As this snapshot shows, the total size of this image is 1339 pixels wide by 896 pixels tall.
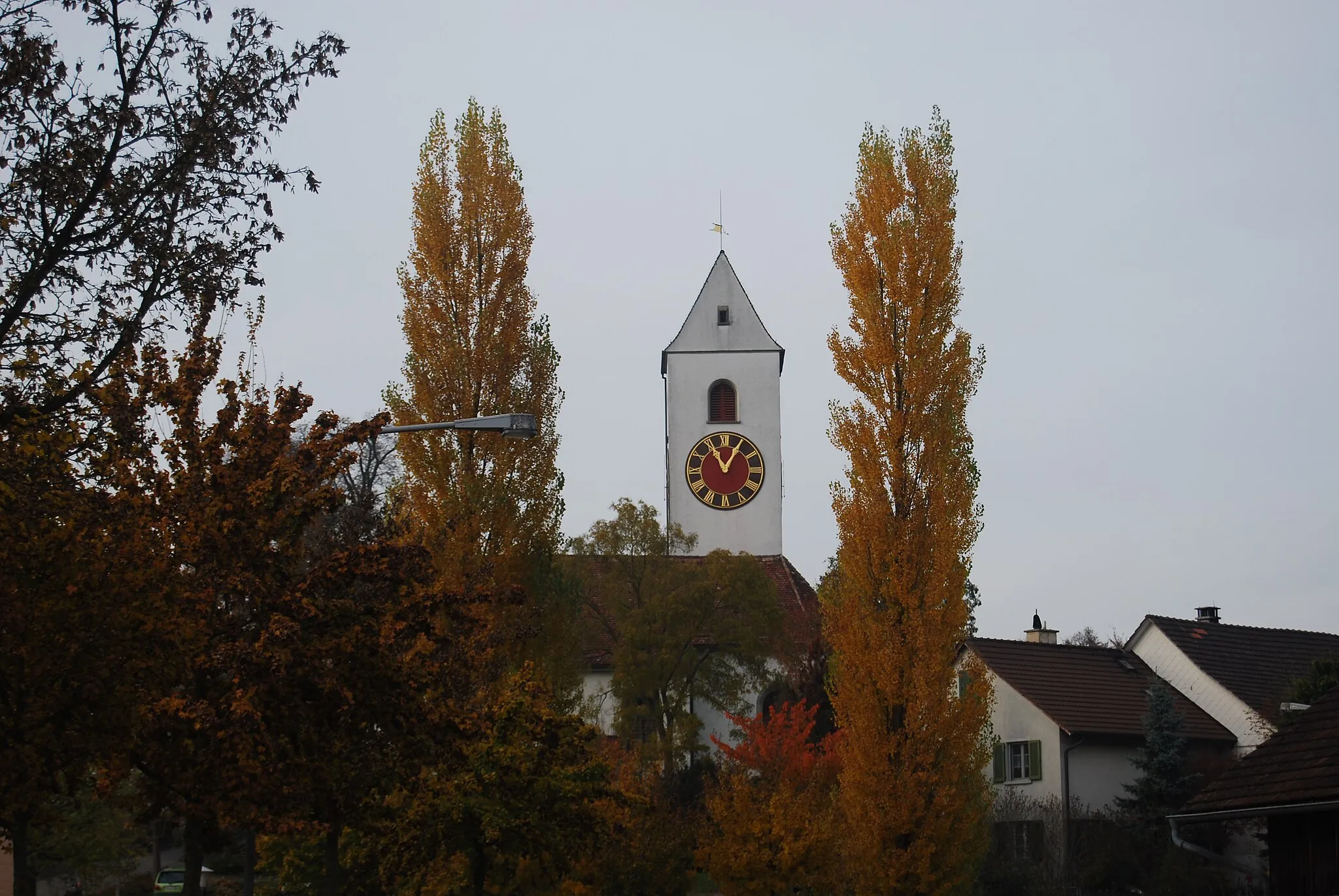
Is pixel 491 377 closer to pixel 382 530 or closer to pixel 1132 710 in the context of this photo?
pixel 382 530

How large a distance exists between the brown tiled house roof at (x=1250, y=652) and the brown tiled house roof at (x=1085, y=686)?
111 cm

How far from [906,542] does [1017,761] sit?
578 inches

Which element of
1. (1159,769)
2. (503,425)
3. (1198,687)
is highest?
(503,425)

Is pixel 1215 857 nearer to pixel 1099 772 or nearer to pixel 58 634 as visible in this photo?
pixel 1099 772

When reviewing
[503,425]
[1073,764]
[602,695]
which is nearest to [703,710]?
[602,695]

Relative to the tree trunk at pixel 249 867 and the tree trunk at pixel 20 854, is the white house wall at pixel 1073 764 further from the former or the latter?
the tree trunk at pixel 20 854

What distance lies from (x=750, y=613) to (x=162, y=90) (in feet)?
113

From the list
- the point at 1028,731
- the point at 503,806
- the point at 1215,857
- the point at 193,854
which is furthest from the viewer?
the point at 1028,731

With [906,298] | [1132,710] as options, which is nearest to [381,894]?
[906,298]

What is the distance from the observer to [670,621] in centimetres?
4312

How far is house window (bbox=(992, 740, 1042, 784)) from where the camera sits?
38.2 m

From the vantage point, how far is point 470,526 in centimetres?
2506

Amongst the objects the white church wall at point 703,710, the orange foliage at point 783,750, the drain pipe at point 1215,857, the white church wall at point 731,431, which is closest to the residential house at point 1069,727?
the drain pipe at point 1215,857

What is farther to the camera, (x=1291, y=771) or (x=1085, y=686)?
(x=1085, y=686)
